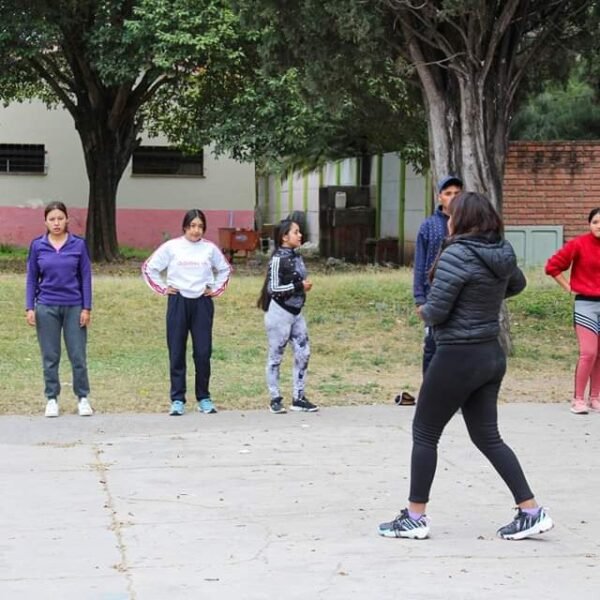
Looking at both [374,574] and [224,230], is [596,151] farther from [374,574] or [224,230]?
[374,574]

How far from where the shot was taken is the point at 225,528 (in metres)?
6.41

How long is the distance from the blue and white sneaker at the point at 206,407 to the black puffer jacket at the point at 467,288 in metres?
4.33

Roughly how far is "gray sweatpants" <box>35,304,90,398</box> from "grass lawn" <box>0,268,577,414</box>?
1.70ft

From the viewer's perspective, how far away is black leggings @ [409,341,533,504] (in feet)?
19.6

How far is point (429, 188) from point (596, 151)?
11.5ft

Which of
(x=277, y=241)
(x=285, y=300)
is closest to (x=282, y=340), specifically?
(x=285, y=300)

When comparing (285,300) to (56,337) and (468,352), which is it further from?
(468,352)

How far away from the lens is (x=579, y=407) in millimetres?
10180

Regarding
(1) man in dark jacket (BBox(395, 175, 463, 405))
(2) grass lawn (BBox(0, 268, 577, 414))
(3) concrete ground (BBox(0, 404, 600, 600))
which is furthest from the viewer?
(2) grass lawn (BBox(0, 268, 577, 414))

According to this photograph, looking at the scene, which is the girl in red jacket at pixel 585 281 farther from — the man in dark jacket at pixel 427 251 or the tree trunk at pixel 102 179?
the tree trunk at pixel 102 179

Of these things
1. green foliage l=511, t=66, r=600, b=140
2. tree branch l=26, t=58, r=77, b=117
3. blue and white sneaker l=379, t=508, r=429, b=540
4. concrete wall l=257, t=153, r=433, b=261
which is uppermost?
tree branch l=26, t=58, r=77, b=117

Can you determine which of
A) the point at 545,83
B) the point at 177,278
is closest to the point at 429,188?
the point at 545,83

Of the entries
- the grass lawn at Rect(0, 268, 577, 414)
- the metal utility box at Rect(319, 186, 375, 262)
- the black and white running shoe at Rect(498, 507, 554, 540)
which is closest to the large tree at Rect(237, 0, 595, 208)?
the grass lawn at Rect(0, 268, 577, 414)

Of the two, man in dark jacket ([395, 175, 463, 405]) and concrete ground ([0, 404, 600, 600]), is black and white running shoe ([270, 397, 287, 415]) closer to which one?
concrete ground ([0, 404, 600, 600])
